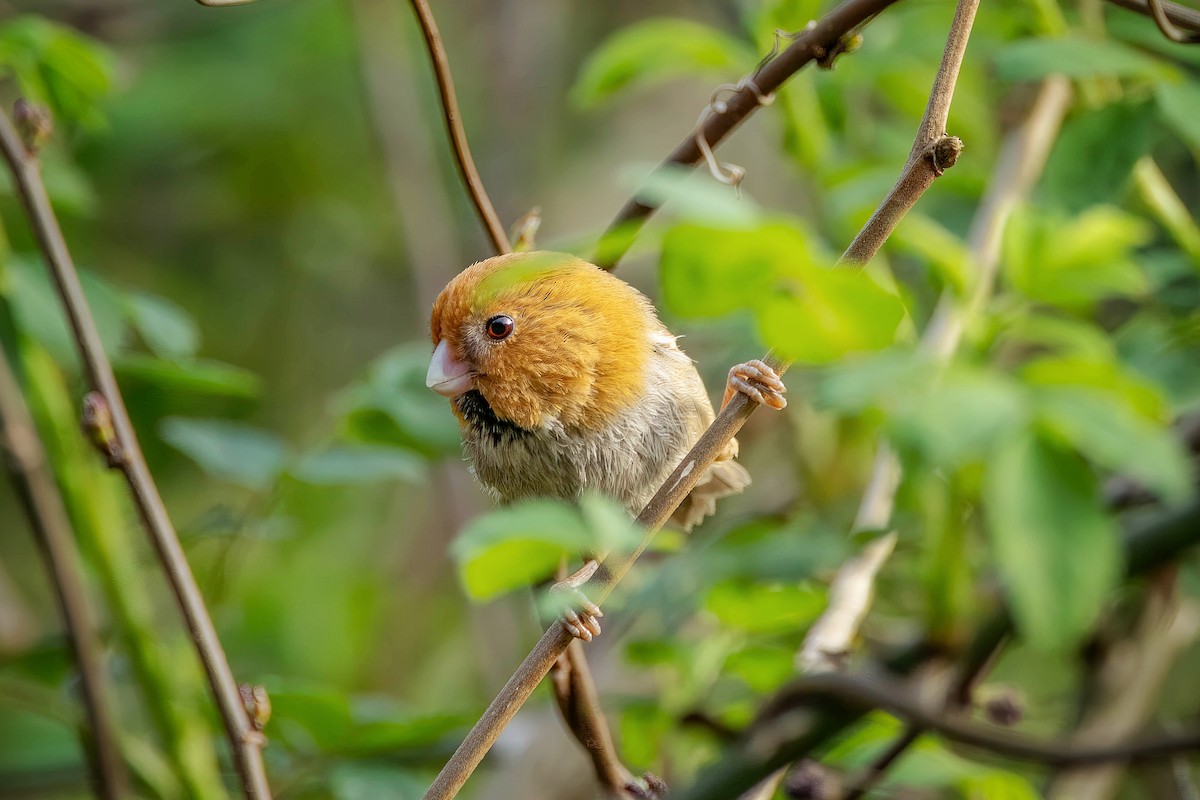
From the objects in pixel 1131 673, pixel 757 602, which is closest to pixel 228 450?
pixel 757 602

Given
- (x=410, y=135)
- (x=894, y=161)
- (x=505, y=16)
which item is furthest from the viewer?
(x=505, y=16)

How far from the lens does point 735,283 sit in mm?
1015

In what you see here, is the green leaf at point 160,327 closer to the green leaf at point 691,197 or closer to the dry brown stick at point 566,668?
the dry brown stick at point 566,668

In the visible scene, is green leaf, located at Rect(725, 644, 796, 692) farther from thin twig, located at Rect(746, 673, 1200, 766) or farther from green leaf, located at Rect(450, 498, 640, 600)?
green leaf, located at Rect(450, 498, 640, 600)

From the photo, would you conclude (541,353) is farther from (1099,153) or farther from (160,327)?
(1099,153)

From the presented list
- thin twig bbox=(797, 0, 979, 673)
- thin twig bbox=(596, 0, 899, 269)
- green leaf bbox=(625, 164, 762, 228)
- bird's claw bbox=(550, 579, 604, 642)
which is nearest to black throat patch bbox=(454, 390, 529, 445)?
bird's claw bbox=(550, 579, 604, 642)

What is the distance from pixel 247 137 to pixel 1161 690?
3.59 m

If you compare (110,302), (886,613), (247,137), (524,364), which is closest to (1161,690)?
(886,613)

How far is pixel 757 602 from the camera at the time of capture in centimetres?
196

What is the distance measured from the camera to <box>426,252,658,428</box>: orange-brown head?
2.08 m

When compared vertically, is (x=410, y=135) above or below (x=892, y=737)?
above

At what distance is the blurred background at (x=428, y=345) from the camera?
1992mm

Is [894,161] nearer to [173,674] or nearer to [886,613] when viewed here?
[886,613]

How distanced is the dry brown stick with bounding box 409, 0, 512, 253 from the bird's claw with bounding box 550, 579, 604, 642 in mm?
508
